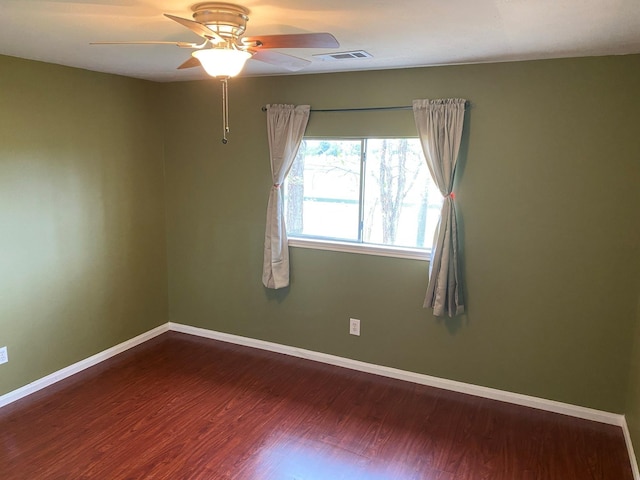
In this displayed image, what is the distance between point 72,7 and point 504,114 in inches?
99.1

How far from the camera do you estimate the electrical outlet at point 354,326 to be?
3768 mm

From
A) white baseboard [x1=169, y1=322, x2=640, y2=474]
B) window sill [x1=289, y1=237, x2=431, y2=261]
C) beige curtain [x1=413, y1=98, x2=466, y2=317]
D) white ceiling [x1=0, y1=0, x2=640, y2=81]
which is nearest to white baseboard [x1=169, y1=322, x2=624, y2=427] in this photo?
white baseboard [x1=169, y1=322, x2=640, y2=474]

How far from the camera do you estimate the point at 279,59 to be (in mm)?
2289

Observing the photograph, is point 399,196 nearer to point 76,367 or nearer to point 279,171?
point 279,171

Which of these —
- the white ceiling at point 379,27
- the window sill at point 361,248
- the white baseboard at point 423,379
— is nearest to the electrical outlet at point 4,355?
the white baseboard at point 423,379

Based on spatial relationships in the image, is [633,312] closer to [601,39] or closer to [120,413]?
[601,39]

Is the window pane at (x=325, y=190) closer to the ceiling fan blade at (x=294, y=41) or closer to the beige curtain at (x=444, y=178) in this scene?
the beige curtain at (x=444, y=178)

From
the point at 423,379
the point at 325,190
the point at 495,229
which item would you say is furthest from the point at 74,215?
the point at 495,229

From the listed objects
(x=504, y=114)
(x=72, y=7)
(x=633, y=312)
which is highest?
(x=72, y=7)

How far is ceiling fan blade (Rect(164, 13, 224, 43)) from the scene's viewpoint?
1654mm

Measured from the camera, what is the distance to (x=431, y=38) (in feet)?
7.92

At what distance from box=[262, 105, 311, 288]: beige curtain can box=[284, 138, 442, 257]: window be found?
115 millimetres

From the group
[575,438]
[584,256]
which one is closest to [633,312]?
[584,256]

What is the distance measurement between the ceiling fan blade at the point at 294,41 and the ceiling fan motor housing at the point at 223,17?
0.07m
